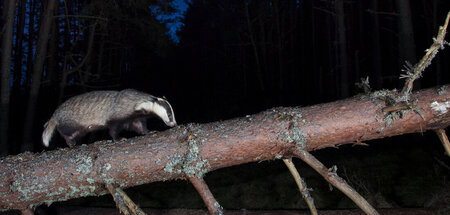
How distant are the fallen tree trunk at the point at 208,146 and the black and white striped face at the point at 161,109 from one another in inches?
50.0

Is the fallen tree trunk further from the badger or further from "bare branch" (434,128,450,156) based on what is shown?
the badger

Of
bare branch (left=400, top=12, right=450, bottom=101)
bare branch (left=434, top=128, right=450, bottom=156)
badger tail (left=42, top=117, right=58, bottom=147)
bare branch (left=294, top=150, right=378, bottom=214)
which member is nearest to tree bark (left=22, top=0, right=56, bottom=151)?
badger tail (left=42, top=117, right=58, bottom=147)

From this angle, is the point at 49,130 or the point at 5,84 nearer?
the point at 49,130

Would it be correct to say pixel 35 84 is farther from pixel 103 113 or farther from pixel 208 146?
pixel 208 146

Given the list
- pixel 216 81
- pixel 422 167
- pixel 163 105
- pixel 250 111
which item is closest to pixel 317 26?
pixel 250 111

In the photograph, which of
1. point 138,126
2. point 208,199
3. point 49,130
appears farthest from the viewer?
point 138,126

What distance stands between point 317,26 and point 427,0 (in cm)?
506

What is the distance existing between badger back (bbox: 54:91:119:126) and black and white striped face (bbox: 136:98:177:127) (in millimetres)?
408

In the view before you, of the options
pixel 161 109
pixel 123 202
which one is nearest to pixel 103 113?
pixel 161 109

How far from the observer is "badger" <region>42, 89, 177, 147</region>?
348cm

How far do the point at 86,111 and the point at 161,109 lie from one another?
0.92 m

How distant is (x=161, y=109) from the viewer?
3.48 meters

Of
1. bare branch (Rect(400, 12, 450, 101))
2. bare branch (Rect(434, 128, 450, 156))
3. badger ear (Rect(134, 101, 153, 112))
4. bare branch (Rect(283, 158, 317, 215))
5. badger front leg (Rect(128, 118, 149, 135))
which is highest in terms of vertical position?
bare branch (Rect(400, 12, 450, 101))

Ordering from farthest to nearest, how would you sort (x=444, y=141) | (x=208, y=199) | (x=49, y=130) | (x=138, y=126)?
1. (x=138, y=126)
2. (x=49, y=130)
3. (x=208, y=199)
4. (x=444, y=141)
